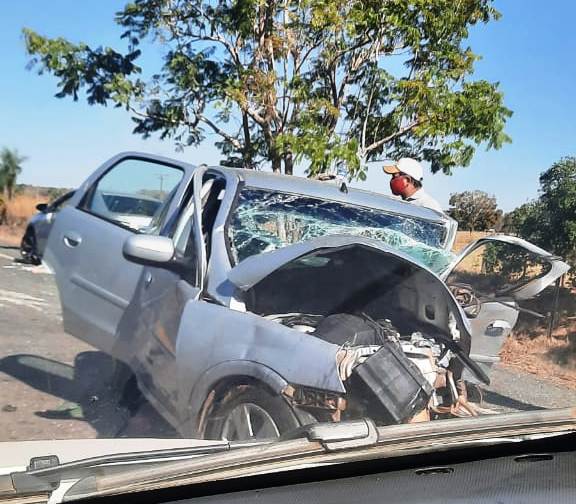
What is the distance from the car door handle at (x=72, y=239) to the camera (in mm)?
3125

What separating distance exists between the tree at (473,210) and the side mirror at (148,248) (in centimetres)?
131

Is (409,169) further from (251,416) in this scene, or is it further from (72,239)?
(72,239)

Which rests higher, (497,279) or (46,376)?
(497,279)

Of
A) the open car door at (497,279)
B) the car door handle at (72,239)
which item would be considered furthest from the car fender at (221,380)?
the open car door at (497,279)

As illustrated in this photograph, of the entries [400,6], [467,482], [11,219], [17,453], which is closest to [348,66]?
[400,6]

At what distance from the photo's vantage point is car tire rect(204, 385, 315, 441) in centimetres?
276

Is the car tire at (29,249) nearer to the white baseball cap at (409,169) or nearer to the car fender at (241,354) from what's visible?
the car fender at (241,354)

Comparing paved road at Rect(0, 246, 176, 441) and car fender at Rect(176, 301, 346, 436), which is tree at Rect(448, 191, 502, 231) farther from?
paved road at Rect(0, 246, 176, 441)

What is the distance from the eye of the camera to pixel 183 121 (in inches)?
124

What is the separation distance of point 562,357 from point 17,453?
227 centimetres

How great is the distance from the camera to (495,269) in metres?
3.29

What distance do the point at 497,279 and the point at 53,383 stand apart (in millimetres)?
1945

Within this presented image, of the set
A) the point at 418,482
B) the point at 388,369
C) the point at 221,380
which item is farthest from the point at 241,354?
the point at 418,482

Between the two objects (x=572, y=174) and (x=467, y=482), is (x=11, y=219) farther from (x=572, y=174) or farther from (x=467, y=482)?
(x=572, y=174)
